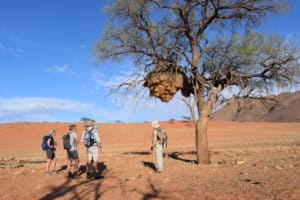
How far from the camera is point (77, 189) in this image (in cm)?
1116

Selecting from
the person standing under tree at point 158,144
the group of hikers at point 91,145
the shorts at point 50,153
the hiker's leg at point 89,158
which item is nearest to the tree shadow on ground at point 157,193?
the person standing under tree at point 158,144

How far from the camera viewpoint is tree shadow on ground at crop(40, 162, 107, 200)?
10375mm

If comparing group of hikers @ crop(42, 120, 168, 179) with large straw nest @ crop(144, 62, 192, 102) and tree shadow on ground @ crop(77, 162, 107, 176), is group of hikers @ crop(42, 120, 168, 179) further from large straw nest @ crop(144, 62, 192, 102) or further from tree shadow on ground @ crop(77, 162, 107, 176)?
large straw nest @ crop(144, 62, 192, 102)

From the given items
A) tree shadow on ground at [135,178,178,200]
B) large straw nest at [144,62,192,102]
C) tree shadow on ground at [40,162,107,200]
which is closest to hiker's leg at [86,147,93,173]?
tree shadow on ground at [40,162,107,200]

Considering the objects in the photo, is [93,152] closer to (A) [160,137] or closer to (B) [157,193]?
(A) [160,137]

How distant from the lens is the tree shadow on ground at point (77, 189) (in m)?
10.4

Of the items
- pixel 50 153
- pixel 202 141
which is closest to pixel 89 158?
pixel 50 153

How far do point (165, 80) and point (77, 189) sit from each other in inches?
242

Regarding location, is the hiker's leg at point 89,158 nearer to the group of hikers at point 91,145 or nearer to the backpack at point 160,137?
the group of hikers at point 91,145

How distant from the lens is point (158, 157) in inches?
520

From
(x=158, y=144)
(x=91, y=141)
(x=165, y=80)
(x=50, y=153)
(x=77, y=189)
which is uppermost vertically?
(x=165, y=80)

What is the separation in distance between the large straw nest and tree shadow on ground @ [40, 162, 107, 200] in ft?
15.8

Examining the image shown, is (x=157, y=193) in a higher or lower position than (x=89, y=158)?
lower

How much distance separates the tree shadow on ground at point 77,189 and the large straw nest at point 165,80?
190 inches
